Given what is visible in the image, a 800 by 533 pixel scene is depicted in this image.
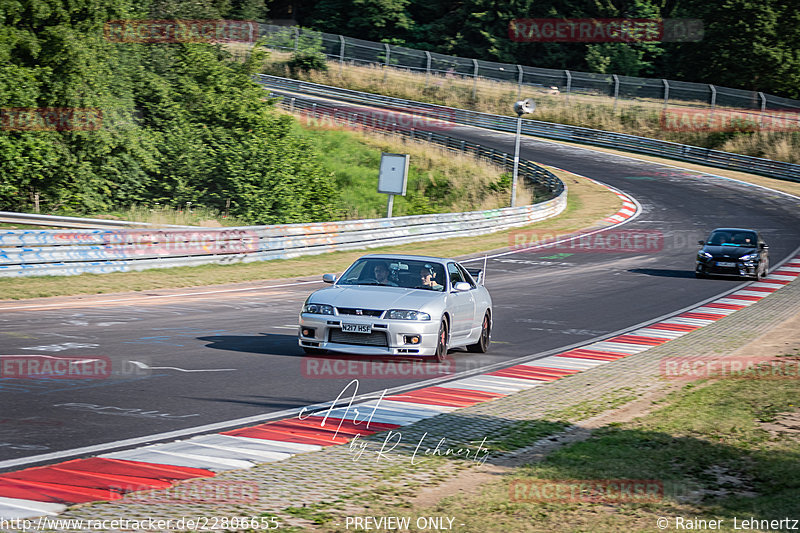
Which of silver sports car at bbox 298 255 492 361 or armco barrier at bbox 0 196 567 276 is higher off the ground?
silver sports car at bbox 298 255 492 361

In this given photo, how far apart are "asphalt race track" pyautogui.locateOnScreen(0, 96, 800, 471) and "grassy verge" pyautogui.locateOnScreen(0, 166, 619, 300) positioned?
146 cm

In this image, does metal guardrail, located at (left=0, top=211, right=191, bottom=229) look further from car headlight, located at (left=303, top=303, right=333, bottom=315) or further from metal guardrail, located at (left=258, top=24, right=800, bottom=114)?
metal guardrail, located at (left=258, top=24, right=800, bottom=114)

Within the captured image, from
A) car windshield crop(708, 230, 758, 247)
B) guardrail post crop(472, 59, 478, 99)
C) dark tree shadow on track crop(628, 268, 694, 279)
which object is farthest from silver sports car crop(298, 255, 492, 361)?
guardrail post crop(472, 59, 478, 99)

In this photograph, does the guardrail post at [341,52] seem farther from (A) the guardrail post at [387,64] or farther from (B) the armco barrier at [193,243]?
(B) the armco barrier at [193,243]

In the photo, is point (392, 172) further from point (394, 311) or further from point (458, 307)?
point (394, 311)

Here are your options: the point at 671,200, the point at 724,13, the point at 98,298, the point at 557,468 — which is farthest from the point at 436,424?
the point at 724,13

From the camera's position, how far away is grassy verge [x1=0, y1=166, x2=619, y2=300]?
1855cm

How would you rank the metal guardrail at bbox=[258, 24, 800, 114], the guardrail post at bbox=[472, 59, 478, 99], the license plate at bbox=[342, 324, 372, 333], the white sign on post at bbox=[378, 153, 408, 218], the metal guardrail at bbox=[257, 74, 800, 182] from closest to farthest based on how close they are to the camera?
the license plate at bbox=[342, 324, 372, 333] → the white sign on post at bbox=[378, 153, 408, 218] → the metal guardrail at bbox=[257, 74, 800, 182] → the metal guardrail at bbox=[258, 24, 800, 114] → the guardrail post at bbox=[472, 59, 478, 99]

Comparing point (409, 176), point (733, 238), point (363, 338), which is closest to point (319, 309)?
point (363, 338)

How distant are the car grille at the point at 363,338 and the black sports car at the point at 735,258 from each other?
59.3ft

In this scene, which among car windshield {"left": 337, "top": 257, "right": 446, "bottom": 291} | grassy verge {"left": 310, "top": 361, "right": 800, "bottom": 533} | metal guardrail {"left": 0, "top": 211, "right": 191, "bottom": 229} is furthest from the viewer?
metal guardrail {"left": 0, "top": 211, "right": 191, "bottom": 229}

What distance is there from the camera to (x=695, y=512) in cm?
607

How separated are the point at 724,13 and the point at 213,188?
53336 millimetres

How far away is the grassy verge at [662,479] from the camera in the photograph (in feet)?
19.1
